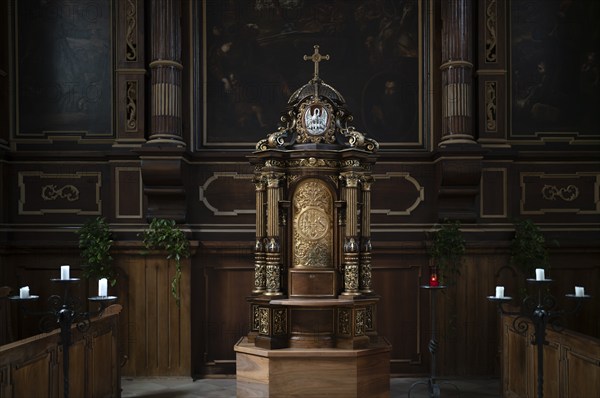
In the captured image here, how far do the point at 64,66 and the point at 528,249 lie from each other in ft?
21.4

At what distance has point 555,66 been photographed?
359 inches

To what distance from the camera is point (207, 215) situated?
29.4 ft

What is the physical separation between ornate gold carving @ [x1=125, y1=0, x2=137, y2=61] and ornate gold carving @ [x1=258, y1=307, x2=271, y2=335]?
397 centimetres

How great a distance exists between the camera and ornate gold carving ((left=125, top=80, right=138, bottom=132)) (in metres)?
8.84

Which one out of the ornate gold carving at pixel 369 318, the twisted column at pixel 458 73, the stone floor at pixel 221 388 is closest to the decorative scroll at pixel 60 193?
the stone floor at pixel 221 388

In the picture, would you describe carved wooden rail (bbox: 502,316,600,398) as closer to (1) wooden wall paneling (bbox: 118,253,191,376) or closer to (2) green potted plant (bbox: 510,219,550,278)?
(2) green potted plant (bbox: 510,219,550,278)

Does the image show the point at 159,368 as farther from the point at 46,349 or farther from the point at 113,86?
the point at 113,86

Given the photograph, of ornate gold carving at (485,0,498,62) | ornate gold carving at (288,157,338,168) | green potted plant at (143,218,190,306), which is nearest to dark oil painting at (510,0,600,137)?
ornate gold carving at (485,0,498,62)

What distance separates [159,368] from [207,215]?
2041 mm

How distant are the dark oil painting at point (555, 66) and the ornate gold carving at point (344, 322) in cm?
388

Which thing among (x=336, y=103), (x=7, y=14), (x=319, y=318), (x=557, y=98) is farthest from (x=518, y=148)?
(x=7, y=14)

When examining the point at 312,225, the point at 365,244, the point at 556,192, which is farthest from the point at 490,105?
the point at 312,225

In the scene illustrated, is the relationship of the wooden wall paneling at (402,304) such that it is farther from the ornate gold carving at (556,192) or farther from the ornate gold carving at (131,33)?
the ornate gold carving at (131,33)

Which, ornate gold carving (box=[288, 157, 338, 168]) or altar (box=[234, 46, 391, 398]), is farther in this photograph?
ornate gold carving (box=[288, 157, 338, 168])
